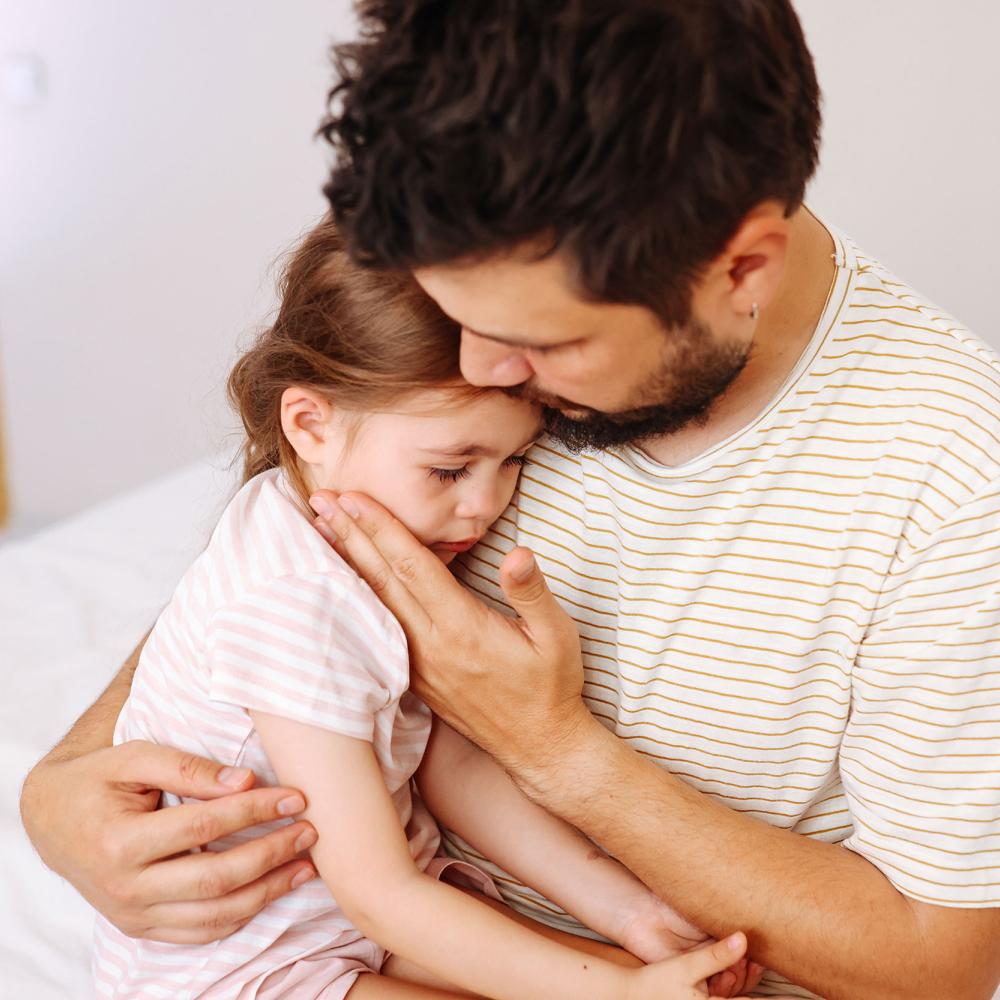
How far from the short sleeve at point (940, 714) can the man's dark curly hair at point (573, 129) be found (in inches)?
13.3

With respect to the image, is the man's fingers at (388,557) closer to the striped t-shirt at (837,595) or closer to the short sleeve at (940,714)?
the striped t-shirt at (837,595)

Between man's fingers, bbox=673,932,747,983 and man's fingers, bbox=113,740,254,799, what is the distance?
0.46m

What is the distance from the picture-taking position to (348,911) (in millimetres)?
1239

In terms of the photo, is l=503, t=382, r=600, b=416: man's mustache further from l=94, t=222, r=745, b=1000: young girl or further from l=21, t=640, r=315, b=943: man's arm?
→ l=21, t=640, r=315, b=943: man's arm

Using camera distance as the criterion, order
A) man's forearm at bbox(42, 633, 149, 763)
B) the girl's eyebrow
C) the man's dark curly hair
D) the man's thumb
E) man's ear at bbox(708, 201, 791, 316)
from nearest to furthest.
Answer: the man's dark curly hair → man's ear at bbox(708, 201, 791, 316) → the man's thumb → the girl's eyebrow → man's forearm at bbox(42, 633, 149, 763)

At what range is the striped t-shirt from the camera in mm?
1139

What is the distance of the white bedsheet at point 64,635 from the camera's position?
1.56 metres

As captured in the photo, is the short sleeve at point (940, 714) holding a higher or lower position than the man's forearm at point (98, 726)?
higher

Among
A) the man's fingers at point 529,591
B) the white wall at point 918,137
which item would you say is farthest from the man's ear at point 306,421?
the white wall at point 918,137

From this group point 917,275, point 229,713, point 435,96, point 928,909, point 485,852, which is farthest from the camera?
point 917,275

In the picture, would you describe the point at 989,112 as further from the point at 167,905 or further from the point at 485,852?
the point at 167,905

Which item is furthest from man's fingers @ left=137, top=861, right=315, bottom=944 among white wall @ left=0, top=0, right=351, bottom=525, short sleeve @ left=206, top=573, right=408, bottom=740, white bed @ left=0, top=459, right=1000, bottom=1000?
white wall @ left=0, top=0, right=351, bottom=525

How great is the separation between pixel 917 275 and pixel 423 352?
1.36 m

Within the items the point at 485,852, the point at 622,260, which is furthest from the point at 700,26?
the point at 485,852
